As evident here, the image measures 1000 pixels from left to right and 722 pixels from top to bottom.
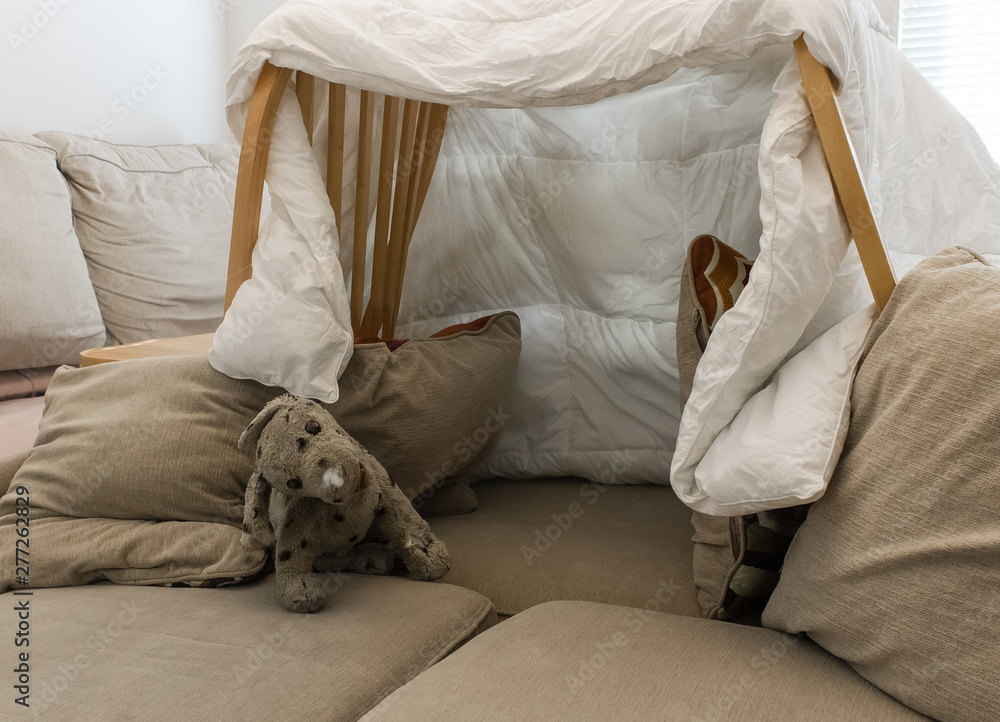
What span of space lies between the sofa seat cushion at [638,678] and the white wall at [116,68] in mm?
1916

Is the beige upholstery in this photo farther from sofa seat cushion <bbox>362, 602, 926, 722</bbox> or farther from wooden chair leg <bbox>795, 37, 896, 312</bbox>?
wooden chair leg <bbox>795, 37, 896, 312</bbox>

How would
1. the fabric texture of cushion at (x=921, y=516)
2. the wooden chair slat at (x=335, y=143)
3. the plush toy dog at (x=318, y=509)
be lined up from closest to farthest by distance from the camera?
the fabric texture of cushion at (x=921, y=516), the plush toy dog at (x=318, y=509), the wooden chair slat at (x=335, y=143)

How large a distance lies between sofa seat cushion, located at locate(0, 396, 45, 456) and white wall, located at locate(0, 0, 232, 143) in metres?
0.80

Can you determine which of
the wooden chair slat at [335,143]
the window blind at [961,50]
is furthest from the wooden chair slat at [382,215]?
the window blind at [961,50]

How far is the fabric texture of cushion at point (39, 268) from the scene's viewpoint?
5.60 feet

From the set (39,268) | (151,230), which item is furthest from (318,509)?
(151,230)

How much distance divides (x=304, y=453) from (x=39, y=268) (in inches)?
44.0

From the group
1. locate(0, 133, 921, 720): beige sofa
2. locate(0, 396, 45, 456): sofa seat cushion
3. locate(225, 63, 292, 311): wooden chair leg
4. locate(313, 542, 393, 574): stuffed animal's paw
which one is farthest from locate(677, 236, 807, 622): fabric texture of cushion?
locate(0, 396, 45, 456): sofa seat cushion

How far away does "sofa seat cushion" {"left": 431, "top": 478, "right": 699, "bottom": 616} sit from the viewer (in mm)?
1187

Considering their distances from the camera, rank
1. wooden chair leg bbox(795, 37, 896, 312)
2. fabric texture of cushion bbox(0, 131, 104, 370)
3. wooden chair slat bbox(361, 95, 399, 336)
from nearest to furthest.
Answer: wooden chair leg bbox(795, 37, 896, 312)
wooden chair slat bbox(361, 95, 399, 336)
fabric texture of cushion bbox(0, 131, 104, 370)

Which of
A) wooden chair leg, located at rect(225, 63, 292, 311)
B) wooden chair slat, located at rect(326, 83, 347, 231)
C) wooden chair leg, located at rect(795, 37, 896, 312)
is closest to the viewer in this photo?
wooden chair leg, located at rect(795, 37, 896, 312)

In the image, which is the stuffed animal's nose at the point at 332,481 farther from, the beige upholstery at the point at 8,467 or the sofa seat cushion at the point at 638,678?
the beige upholstery at the point at 8,467

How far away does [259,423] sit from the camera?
109 cm

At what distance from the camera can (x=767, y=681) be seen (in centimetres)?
87
